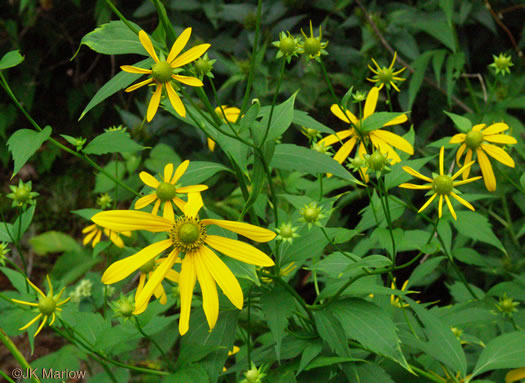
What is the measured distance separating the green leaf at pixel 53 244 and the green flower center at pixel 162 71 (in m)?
1.77

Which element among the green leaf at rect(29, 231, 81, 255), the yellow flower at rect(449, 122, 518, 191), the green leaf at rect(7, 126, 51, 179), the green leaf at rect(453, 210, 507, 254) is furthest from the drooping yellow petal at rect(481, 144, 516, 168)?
the green leaf at rect(29, 231, 81, 255)

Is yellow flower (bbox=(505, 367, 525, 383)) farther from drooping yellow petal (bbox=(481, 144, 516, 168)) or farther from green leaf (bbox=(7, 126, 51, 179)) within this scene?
green leaf (bbox=(7, 126, 51, 179))

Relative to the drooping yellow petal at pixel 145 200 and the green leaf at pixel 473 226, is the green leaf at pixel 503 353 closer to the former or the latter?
the green leaf at pixel 473 226

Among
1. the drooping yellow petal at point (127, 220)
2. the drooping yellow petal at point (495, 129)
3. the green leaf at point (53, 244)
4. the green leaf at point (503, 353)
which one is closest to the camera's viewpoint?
the drooping yellow petal at point (127, 220)

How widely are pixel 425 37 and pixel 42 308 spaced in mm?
1675

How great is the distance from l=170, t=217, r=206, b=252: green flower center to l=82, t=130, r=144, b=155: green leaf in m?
0.19

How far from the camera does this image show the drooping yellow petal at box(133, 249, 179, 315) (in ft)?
2.38

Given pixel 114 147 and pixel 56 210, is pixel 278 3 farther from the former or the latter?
pixel 56 210

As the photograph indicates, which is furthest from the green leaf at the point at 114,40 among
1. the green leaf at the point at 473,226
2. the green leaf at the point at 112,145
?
the green leaf at the point at 473,226

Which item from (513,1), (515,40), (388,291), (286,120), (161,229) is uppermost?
(513,1)

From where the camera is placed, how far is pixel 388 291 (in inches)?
32.5

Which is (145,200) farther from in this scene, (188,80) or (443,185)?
(443,185)

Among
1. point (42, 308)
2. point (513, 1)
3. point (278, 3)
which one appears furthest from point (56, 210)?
point (513, 1)

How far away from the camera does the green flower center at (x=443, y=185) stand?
2.82 ft
